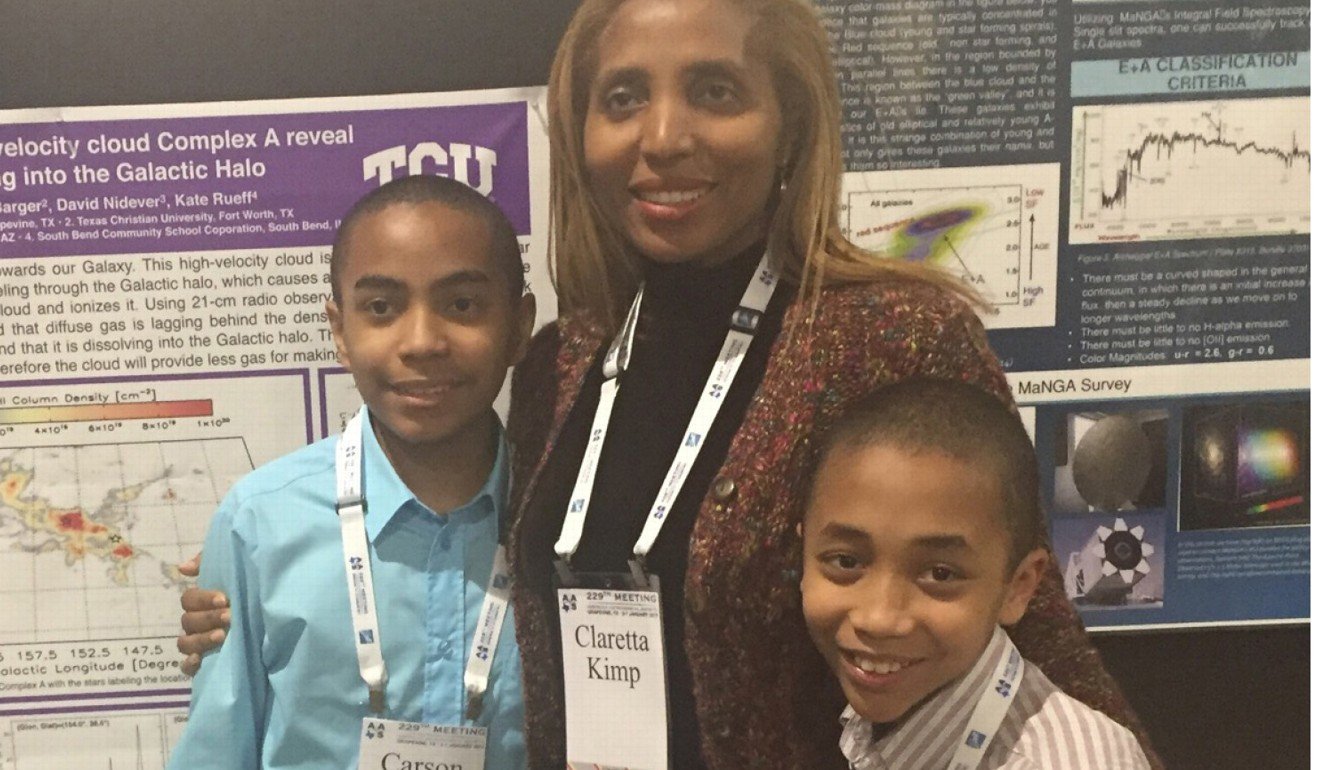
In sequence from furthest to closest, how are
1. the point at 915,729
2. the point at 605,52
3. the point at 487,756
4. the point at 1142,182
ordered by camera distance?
the point at 1142,182 → the point at 487,756 → the point at 605,52 → the point at 915,729

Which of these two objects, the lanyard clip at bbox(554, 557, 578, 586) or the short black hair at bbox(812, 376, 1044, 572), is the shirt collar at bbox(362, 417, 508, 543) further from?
the short black hair at bbox(812, 376, 1044, 572)

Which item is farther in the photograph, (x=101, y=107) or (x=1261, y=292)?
(x=1261, y=292)

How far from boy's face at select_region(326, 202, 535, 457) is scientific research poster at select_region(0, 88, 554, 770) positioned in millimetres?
163

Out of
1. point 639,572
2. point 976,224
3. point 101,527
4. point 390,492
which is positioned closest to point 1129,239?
point 976,224

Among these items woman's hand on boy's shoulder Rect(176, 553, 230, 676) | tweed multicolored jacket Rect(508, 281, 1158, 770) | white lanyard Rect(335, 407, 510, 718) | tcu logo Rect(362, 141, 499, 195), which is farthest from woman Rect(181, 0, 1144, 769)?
woman's hand on boy's shoulder Rect(176, 553, 230, 676)

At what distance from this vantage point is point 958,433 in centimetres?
116

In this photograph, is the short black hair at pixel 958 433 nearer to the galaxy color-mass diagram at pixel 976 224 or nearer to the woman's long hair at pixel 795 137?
the woman's long hair at pixel 795 137

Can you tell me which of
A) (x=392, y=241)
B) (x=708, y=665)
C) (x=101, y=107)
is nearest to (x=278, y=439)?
(x=392, y=241)

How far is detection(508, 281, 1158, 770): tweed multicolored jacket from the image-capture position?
4.11 feet

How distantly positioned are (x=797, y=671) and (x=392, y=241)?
82cm

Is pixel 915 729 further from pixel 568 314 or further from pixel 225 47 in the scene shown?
pixel 225 47

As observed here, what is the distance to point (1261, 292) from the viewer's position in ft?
5.52

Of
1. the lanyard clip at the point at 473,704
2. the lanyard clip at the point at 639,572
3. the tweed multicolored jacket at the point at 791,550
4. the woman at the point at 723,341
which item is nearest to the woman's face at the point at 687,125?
the woman at the point at 723,341

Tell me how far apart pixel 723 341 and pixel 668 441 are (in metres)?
0.16
